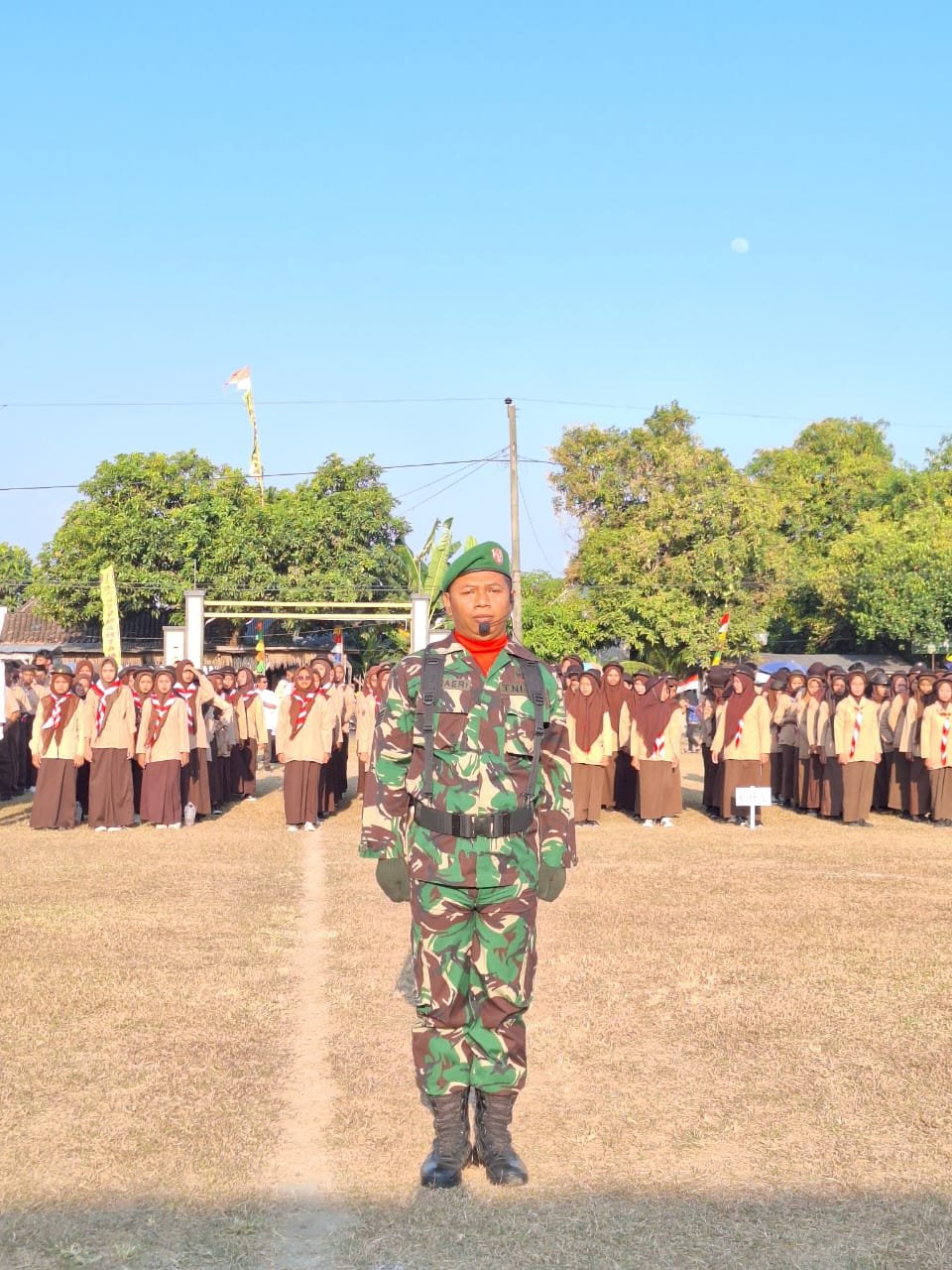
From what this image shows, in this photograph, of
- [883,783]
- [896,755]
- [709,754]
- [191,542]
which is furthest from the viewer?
[191,542]

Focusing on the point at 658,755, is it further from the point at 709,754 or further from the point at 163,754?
the point at 163,754

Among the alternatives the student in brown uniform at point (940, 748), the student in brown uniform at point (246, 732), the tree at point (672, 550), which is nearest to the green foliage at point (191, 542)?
the tree at point (672, 550)

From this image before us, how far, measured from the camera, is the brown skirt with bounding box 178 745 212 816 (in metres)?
15.7

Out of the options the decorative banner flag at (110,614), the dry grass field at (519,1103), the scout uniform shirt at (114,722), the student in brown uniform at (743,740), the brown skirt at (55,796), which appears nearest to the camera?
the dry grass field at (519,1103)

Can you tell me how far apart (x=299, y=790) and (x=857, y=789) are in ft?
21.5

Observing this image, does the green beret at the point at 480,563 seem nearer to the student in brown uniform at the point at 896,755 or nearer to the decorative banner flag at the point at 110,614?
the student in brown uniform at the point at 896,755

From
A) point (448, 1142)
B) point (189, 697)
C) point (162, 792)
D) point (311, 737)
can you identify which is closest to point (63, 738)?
point (162, 792)

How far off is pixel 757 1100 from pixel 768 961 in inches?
102

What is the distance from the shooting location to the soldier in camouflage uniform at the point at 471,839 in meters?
4.62

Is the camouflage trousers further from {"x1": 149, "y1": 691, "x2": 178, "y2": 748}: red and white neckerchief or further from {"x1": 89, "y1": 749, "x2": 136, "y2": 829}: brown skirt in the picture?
{"x1": 89, "y1": 749, "x2": 136, "y2": 829}: brown skirt

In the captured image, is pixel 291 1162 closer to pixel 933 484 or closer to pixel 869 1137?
pixel 869 1137

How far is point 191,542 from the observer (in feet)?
110

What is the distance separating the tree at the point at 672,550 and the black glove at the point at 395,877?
98.3 ft

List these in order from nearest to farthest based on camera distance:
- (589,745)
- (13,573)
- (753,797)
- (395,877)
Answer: (395,877)
(753,797)
(589,745)
(13,573)
